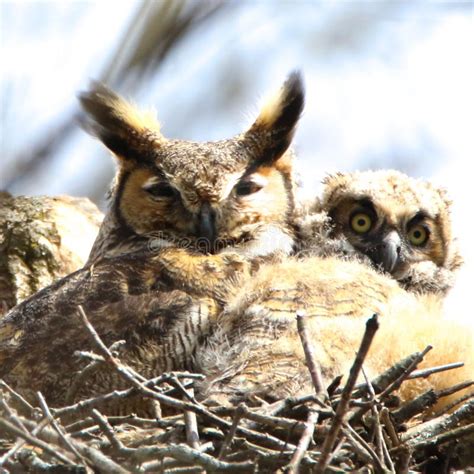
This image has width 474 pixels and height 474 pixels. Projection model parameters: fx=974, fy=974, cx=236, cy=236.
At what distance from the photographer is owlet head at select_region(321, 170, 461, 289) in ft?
10.5

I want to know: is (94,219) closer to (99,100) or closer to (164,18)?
(99,100)

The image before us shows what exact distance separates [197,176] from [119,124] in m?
0.44

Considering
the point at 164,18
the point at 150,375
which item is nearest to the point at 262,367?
the point at 150,375

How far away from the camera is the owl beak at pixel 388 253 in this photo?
10.2 feet

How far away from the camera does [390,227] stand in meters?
3.25

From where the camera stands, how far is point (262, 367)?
2.35 m

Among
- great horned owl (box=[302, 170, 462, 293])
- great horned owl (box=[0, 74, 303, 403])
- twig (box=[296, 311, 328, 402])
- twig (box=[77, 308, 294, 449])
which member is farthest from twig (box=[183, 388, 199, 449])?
great horned owl (box=[302, 170, 462, 293])

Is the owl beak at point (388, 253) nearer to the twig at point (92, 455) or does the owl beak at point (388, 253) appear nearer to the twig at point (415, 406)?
the twig at point (415, 406)

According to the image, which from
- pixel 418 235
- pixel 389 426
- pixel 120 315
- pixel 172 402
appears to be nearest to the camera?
pixel 172 402

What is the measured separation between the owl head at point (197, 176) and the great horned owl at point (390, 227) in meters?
0.15

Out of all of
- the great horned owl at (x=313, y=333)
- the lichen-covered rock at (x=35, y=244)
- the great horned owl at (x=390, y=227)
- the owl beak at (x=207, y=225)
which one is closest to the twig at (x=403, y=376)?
the great horned owl at (x=313, y=333)

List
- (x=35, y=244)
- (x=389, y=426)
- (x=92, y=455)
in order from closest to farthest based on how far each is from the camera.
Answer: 1. (x=92, y=455)
2. (x=389, y=426)
3. (x=35, y=244)

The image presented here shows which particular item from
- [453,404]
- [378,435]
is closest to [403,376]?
[378,435]

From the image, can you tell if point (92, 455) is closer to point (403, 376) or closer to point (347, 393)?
point (347, 393)
